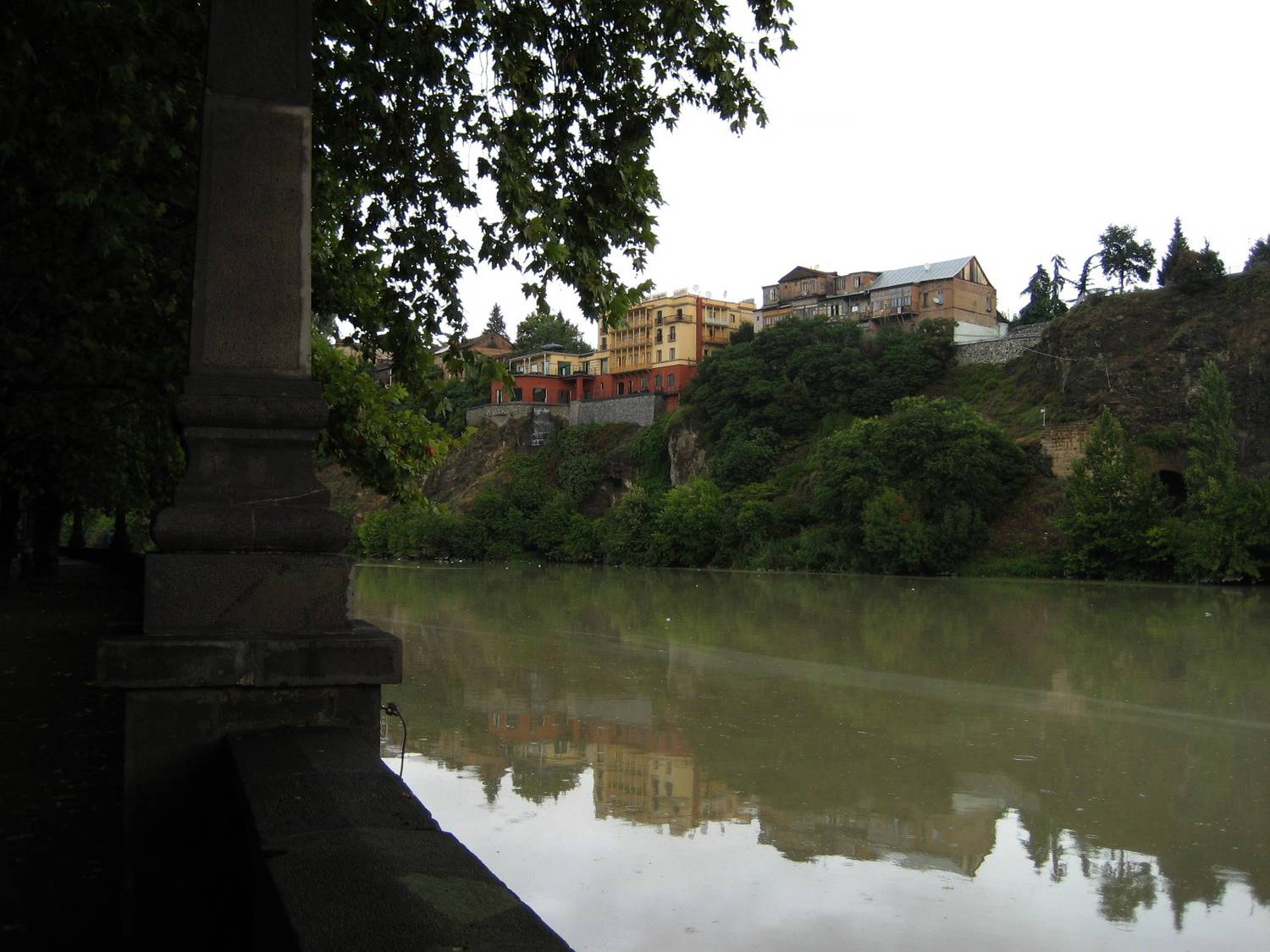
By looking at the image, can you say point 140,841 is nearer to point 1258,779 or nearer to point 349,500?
point 1258,779

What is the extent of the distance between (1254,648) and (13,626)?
20.3 m

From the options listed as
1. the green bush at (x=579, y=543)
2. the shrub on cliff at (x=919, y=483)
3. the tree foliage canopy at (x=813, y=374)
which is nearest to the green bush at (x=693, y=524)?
the tree foliage canopy at (x=813, y=374)

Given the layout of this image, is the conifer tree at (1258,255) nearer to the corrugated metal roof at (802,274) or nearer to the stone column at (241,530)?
the corrugated metal roof at (802,274)

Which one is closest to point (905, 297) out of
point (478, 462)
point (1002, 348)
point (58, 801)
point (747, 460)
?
point (1002, 348)

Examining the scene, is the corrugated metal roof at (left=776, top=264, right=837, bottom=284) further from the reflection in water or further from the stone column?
the stone column

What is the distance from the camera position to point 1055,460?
5772 cm

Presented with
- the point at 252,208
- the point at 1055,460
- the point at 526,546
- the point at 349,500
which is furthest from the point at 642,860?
the point at 349,500

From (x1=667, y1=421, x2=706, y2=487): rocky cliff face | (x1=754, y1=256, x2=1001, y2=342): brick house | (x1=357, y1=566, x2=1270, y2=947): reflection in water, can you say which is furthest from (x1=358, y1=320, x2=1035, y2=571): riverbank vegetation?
(x1=357, y1=566, x2=1270, y2=947): reflection in water

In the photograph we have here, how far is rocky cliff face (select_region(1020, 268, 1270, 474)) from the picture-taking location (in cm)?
5362

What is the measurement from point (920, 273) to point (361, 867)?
9039 centimetres

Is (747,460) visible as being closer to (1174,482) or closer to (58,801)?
(1174,482)

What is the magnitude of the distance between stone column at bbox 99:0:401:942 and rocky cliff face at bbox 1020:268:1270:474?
5451 cm

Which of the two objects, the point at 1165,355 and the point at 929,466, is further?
the point at 1165,355

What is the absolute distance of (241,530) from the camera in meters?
3.79
